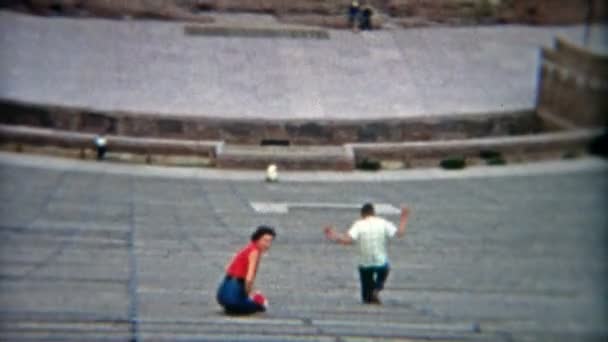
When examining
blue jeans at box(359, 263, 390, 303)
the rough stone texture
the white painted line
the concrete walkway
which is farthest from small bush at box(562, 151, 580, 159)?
the concrete walkway

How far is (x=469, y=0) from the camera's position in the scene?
38.3 m

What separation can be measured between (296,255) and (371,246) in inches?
183

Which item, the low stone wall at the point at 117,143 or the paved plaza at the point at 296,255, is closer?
the paved plaza at the point at 296,255

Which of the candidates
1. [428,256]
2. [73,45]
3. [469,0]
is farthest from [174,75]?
[428,256]

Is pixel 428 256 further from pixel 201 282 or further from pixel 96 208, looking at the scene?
pixel 96 208

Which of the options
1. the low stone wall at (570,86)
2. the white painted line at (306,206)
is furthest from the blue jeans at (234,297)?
the white painted line at (306,206)

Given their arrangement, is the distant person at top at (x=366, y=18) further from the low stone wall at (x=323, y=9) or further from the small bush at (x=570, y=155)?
the small bush at (x=570, y=155)

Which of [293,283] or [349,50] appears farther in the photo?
[349,50]

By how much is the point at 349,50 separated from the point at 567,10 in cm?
481

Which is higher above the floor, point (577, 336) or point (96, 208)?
point (577, 336)

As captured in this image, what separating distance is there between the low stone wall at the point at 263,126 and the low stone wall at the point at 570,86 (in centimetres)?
71

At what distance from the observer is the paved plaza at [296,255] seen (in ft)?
40.0

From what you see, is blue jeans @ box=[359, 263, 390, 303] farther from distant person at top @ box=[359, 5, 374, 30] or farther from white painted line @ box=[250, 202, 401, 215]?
distant person at top @ box=[359, 5, 374, 30]

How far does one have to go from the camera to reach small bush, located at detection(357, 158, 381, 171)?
1059 inches
